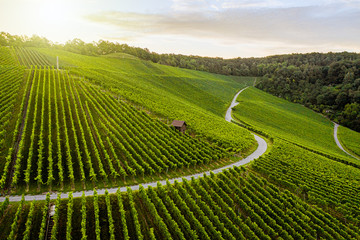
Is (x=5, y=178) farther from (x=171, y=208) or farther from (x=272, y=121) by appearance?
(x=272, y=121)

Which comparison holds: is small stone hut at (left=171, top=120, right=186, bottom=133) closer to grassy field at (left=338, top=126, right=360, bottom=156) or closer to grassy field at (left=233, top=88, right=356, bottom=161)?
grassy field at (left=233, top=88, right=356, bottom=161)

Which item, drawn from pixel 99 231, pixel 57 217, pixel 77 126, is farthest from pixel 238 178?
pixel 77 126

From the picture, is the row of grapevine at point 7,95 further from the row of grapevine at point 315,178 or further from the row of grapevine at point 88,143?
the row of grapevine at point 315,178

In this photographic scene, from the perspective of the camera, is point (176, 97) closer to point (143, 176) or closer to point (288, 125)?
point (288, 125)

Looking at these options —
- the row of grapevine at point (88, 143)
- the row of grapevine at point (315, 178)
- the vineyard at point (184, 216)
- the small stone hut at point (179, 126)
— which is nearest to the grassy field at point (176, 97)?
the small stone hut at point (179, 126)

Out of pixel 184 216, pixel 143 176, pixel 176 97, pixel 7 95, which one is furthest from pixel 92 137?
pixel 176 97

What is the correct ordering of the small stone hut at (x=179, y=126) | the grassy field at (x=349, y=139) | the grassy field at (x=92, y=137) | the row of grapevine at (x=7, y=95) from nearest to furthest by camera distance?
1. the grassy field at (x=92, y=137)
2. the row of grapevine at (x=7, y=95)
3. the small stone hut at (x=179, y=126)
4. the grassy field at (x=349, y=139)
